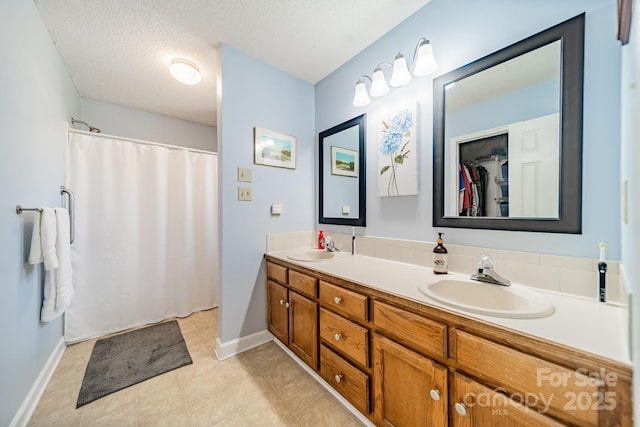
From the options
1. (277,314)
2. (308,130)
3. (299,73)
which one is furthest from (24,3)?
(277,314)

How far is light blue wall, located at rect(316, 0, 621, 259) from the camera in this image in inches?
34.9

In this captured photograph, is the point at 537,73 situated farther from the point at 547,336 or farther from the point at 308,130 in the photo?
the point at 308,130

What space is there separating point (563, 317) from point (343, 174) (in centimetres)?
153

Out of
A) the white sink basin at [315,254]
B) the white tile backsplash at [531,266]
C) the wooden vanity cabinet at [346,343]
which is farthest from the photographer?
the white sink basin at [315,254]

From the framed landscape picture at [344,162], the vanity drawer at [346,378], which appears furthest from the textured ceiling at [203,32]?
the vanity drawer at [346,378]

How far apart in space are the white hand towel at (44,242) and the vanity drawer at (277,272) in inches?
50.8

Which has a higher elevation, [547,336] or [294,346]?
[547,336]

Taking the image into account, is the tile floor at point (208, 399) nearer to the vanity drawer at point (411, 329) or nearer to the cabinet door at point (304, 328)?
the cabinet door at point (304, 328)

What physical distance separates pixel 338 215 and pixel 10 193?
1927 millimetres

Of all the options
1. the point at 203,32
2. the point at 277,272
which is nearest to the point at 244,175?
the point at 277,272

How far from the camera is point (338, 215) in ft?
6.67

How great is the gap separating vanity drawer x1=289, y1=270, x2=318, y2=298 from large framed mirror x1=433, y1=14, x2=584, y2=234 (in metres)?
0.84

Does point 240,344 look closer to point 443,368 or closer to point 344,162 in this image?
point 443,368

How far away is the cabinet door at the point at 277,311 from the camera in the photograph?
5.70ft
